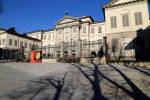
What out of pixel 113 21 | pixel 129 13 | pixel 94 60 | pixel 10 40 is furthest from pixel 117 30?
pixel 10 40

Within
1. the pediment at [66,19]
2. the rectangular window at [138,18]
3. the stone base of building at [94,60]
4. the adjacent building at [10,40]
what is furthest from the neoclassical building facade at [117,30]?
the adjacent building at [10,40]

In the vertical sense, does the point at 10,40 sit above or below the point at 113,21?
below

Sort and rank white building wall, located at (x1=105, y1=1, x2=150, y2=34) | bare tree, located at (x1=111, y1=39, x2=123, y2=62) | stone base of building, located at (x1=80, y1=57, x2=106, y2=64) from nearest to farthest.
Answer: stone base of building, located at (x1=80, y1=57, x2=106, y2=64) < bare tree, located at (x1=111, y1=39, x2=123, y2=62) < white building wall, located at (x1=105, y1=1, x2=150, y2=34)

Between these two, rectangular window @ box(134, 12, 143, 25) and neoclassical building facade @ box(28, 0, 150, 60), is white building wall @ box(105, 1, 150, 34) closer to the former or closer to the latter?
neoclassical building facade @ box(28, 0, 150, 60)

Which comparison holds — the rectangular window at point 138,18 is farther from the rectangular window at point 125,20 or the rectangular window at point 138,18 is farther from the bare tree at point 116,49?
the bare tree at point 116,49

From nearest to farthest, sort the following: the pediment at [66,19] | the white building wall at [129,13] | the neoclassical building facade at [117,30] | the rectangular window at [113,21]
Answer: the neoclassical building facade at [117,30]
the white building wall at [129,13]
the rectangular window at [113,21]
the pediment at [66,19]

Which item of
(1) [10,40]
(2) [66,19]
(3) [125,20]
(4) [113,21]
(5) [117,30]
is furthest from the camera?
(2) [66,19]

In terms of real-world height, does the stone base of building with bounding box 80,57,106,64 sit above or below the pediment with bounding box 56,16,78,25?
below

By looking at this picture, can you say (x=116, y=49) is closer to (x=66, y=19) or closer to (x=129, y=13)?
(x=129, y=13)

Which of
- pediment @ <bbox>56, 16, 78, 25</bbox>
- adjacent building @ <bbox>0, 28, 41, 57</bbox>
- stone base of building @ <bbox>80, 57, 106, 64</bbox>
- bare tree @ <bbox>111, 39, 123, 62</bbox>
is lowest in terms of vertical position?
stone base of building @ <bbox>80, 57, 106, 64</bbox>

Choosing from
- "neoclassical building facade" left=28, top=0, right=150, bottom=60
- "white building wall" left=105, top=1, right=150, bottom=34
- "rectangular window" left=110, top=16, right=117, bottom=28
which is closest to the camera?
"neoclassical building facade" left=28, top=0, right=150, bottom=60

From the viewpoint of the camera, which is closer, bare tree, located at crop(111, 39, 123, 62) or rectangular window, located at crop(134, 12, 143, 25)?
bare tree, located at crop(111, 39, 123, 62)

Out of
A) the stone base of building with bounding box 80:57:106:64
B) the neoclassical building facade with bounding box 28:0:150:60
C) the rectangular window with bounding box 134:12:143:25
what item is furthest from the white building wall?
the stone base of building with bounding box 80:57:106:64

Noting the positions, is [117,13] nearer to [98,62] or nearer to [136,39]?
[136,39]
